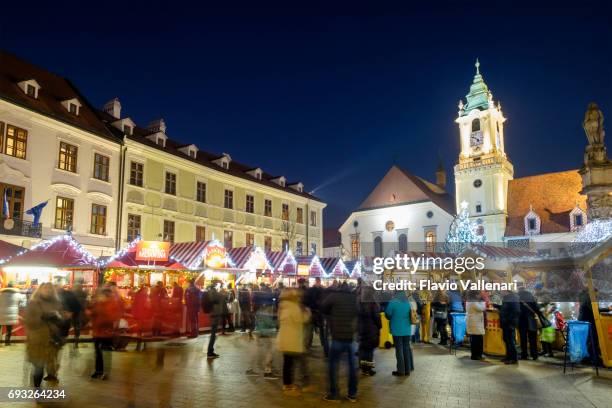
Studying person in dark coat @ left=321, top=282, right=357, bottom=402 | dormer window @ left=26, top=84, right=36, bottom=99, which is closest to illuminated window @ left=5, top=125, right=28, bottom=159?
dormer window @ left=26, top=84, right=36, bottom=99

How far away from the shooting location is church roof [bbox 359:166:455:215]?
55438 mm

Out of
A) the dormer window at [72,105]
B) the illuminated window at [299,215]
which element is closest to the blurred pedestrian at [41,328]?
the dormer window at [72,105]

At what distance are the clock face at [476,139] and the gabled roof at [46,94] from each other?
41.0 m

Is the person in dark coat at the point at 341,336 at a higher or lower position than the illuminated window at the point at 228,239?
lower

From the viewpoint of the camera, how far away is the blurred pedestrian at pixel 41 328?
749 centimetres

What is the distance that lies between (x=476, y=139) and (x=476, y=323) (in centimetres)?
4662

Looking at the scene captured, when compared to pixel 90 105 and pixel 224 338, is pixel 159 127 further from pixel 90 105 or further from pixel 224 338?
pixel 224 338

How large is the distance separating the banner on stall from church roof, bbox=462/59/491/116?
46733 mm

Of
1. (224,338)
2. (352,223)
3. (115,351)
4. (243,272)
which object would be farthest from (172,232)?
(352,223)

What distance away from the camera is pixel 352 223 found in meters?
59.9

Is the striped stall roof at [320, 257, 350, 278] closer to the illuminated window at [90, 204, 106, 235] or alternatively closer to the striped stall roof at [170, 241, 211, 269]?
the striped stall roof at [170, 241, 211, 269]

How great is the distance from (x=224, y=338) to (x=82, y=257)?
5.76 metres

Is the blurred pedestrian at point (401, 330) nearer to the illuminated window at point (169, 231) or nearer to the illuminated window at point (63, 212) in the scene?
the illuminated window at point (63, 212)

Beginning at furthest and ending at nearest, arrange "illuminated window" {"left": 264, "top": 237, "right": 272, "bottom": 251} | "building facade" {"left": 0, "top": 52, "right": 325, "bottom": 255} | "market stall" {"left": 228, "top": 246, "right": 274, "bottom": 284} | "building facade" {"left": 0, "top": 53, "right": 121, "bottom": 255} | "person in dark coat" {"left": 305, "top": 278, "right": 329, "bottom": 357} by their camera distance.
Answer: "illuminated window" {"left": 264, "top": 237, "right": 272, "bottom": 251}, "market stall" {"left": 228, "top": 246, "right": 274, "bottom": 284}, "building facade" {"left": 0, "top": 52, "right": 325, "bottom": 255}, "building facade" {"left": 0, "top": 53, "right": 121, "bottom": 255}, "person in dark coat" {"left": 305, "top": 278, "right": 329, "bottom": 357}
